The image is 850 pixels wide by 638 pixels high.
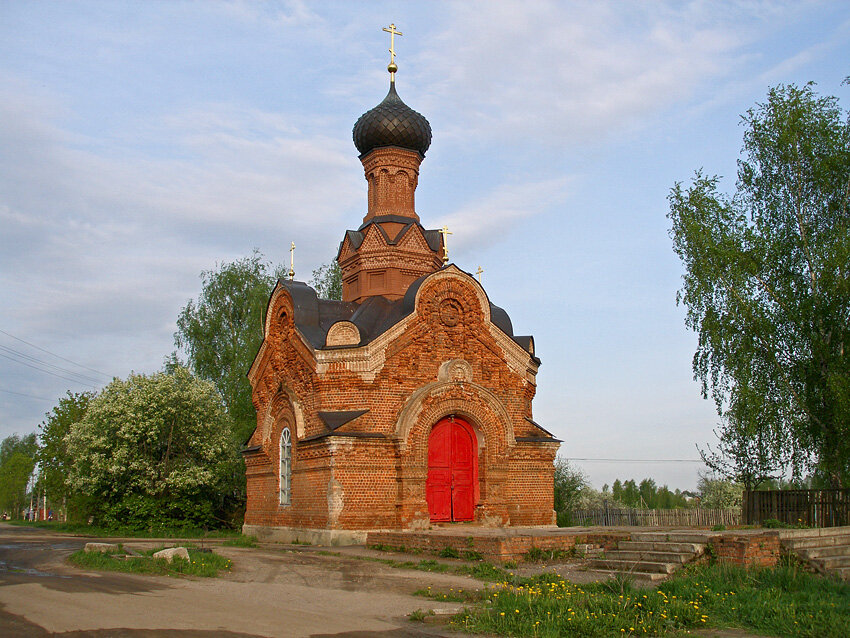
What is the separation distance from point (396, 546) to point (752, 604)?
756 cm

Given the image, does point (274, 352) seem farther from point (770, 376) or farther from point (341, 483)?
point (770, 376)

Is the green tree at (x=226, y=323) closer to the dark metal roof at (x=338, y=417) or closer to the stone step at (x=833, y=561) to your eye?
the dark metal roof at (x=338, y=417)

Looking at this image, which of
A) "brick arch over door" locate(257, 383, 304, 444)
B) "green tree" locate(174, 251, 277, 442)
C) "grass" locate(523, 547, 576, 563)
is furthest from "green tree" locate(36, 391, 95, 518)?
"grass" locate(523, 547, 576, 563)

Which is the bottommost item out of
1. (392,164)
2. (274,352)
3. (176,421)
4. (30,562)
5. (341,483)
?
(30,562)

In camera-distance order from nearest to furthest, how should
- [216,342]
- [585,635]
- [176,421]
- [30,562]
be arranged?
1. [585,635]
2. [30,562]
3. [176,421]
4. [216,342]

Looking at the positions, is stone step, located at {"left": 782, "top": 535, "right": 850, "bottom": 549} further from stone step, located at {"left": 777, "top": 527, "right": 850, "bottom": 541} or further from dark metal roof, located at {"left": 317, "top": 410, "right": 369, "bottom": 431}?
dark metal roof, located at {"left": 317, "top": 410, "right": 369, "bottom": 431}

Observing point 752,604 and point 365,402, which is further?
point 365,402

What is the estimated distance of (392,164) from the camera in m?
22.0

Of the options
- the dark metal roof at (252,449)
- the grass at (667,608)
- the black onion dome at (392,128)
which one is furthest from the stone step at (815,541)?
the black onion dome at (392,128)

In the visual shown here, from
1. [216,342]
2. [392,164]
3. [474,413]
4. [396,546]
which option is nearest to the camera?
[396,546]

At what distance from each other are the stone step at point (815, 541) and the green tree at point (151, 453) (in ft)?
51.4

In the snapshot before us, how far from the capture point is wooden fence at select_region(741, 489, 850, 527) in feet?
50.3

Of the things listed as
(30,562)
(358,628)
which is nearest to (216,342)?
(30,562)

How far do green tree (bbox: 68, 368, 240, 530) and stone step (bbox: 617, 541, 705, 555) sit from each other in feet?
44.6
